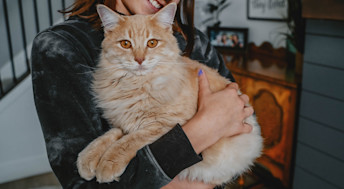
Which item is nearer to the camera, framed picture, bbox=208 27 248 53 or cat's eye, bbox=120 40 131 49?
cat's eye, bbox=120 40 131 49

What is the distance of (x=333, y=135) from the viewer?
191 cm

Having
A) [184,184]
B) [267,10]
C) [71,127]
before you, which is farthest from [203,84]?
[267,10]

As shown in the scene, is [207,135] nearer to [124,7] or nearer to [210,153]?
[210,153]

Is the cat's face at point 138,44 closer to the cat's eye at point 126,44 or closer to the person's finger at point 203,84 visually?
the cat's eye at point 126,44

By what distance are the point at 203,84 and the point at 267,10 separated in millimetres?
2199

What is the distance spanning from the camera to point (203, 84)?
1112 millimetres

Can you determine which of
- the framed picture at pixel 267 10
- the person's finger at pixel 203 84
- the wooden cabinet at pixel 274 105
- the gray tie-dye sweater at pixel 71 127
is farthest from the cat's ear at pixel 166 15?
the framed picture at pixel 267 10

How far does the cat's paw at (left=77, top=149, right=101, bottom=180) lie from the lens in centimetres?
91

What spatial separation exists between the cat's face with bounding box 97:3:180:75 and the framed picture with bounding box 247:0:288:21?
188 centimetres

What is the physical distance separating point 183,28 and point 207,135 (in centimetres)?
65

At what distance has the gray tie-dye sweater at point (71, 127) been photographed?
0.84m

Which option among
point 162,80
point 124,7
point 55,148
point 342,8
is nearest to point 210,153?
point 162,80

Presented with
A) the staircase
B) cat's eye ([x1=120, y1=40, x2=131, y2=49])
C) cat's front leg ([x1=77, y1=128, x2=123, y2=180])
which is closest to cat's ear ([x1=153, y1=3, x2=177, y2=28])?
cat's eye ([x1=120, y1=40, x2=131, y2=49])

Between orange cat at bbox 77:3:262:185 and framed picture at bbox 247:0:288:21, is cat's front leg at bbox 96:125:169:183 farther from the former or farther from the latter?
framed picture at bbox 247:0:288:21
